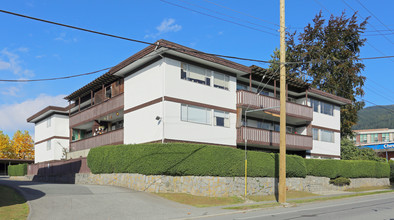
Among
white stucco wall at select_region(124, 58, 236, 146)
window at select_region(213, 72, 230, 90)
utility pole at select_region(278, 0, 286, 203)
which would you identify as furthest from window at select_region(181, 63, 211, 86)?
utility pole at select_region(278, 0, 286, 203)

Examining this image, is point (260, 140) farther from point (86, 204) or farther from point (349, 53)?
point (349, 53)

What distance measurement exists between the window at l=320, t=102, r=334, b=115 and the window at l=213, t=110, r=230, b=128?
15109 mm

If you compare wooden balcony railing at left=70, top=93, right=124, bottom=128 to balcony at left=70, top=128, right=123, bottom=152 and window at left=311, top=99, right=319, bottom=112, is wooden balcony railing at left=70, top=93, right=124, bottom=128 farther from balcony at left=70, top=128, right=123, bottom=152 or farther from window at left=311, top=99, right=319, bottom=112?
window at left=311, top=99, right=319, bottom=112

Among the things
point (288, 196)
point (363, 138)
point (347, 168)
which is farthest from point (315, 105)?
point (363, 138)

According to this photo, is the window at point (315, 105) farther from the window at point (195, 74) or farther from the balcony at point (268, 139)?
the window at point (195, 74)

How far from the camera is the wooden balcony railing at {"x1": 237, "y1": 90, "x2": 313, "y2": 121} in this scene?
28469mm

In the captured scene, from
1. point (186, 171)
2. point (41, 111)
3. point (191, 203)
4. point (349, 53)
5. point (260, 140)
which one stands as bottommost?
point (191, 203)

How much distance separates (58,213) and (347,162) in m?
28.0

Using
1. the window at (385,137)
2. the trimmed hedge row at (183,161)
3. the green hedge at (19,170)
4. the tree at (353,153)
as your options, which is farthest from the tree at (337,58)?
the window at (385,137)

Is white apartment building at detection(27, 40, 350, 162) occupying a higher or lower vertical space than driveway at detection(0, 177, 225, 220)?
higher

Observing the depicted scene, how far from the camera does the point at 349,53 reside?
44.5 m

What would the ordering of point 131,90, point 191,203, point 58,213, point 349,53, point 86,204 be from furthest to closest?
point 349,53 → point 131,90 → point 191,203 → point 86,204 → point 58,213

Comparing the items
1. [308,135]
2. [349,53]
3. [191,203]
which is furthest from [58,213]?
[349,53]

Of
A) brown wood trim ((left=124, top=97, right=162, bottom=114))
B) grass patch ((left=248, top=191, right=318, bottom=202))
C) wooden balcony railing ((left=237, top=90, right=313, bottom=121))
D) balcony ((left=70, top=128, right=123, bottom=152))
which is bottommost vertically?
grass patch ((left=248, top=191, right=318, bottom=202))
